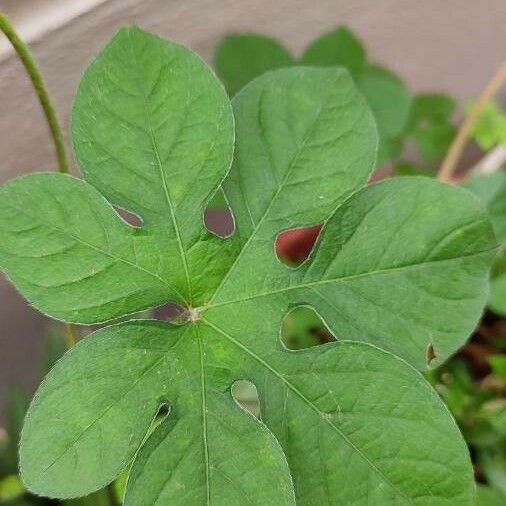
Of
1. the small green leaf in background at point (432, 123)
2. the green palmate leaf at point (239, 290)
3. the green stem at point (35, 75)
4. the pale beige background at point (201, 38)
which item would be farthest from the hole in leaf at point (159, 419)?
the small green leaf in background at point (432, 123)

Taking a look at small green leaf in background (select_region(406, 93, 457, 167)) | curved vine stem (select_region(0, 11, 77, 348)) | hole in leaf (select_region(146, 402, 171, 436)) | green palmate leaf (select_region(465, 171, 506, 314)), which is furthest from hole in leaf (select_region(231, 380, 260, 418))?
small green leaf in background (select_region(406, 93, 457, 167))

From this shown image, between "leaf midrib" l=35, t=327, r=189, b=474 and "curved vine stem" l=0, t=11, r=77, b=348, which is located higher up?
"curved vine stem" l=0, t=11, r=77, b=348

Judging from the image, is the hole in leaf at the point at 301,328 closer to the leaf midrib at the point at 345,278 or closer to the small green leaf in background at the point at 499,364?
the small green leaf in background at the point at 499,364

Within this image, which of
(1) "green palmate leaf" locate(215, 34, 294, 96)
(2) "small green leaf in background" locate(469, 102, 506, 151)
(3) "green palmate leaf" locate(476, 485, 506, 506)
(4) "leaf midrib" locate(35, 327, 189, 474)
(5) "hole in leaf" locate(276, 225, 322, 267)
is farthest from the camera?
(2) "small green leaf in background" locate(469, 102, 506, 151)

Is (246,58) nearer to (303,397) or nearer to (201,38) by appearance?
(201,38)

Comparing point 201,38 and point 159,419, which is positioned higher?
point 201,38

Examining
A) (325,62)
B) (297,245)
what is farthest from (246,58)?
(297,245)

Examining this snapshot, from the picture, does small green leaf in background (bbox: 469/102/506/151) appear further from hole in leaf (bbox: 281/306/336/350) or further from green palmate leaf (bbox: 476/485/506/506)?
green palmate leaf (bbox: 476/485/506/506)

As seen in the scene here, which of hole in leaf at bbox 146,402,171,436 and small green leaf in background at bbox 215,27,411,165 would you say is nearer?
hole in leaf at bbox 146,402,171,436
